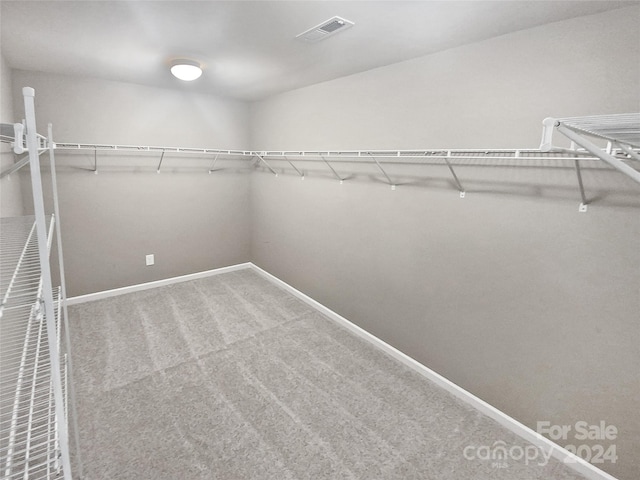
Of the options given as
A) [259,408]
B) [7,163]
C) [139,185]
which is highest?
[7,163]

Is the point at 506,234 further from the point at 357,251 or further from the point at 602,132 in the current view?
the point at 357,251

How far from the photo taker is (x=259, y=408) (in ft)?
6.57

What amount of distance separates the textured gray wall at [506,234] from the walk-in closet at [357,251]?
0.5 inches

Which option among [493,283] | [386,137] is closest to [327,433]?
[493,283]

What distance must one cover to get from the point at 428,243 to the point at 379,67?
4.20ft

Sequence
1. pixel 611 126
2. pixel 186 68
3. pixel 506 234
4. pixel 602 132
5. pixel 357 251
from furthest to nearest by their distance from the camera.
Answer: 1. pixel 357 251
2. pixel 186 68
3. pixel 506 234
4. pixel 602 132
5. pixel 611 126

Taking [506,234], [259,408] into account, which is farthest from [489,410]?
[259,408]

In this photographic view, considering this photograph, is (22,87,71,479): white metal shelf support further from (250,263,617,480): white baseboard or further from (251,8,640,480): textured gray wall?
(250,263,617,480): white baseboard

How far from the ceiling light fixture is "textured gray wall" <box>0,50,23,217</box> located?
41.6 inches

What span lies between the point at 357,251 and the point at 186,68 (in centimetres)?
184

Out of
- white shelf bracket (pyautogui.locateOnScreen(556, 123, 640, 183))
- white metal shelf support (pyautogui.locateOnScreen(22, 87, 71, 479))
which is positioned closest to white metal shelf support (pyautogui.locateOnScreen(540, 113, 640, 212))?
white shelf bracket (pyautogui.locateOnScreen(556, 123, 640, 183))

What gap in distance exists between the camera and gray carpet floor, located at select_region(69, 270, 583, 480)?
5.45 feet

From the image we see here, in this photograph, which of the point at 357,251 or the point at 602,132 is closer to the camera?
the point at 602,132

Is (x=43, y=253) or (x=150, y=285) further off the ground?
(x=43, y=253)
